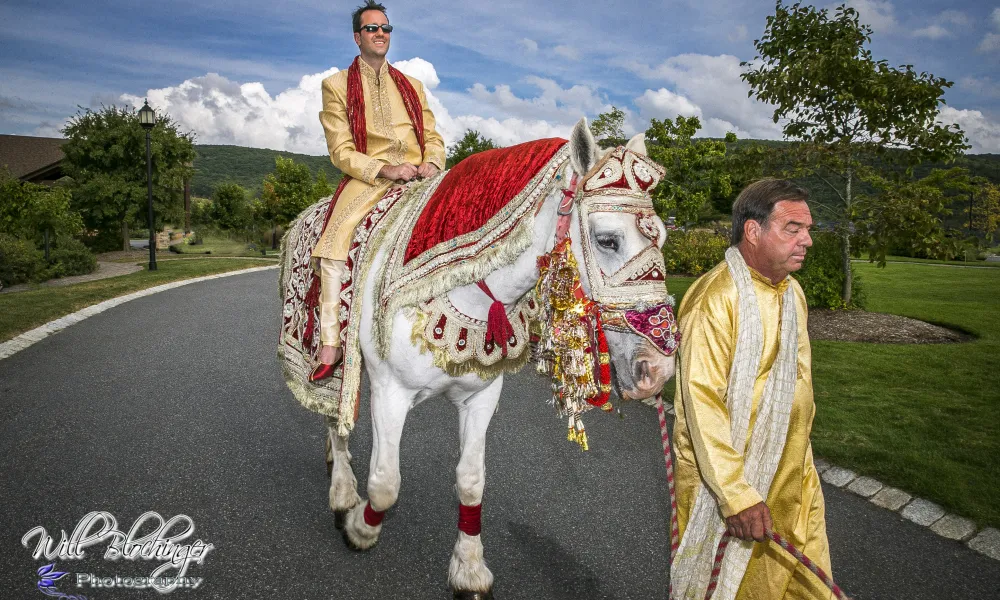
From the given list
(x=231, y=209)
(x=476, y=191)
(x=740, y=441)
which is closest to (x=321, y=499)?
(x=476, y=191)

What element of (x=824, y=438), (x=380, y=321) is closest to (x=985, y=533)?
(x=824, y=438)

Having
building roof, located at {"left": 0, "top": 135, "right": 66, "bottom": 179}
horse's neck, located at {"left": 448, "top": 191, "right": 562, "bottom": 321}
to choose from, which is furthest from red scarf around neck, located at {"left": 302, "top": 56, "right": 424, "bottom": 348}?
building roof, located at {"left": 0, "top": 135, "right": 66, "bottom": 179}

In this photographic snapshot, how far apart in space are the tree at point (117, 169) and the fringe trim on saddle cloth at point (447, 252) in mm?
27841

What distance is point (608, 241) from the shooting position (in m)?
2.17

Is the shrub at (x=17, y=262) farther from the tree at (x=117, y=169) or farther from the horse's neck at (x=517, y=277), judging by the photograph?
the horse's neck at (x=517, y=277)

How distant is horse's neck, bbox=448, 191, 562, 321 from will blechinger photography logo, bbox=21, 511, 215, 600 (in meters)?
2.31

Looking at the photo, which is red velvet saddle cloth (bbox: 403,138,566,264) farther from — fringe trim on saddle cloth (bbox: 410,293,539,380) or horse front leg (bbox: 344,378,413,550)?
horse front leg (bbox: 344,378,413,550)

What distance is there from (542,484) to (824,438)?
2.86 m

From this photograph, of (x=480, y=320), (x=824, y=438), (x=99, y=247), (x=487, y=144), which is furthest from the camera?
(x=487, y=144)

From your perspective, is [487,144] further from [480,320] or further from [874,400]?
[480,320]

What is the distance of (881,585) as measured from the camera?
3.33m

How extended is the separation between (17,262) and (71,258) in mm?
3030

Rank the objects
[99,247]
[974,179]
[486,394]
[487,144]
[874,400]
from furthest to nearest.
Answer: [487,144]
[99,247]
[974,179]
[874,400]
[486,394]

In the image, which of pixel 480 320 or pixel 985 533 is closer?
pixel 480 320
